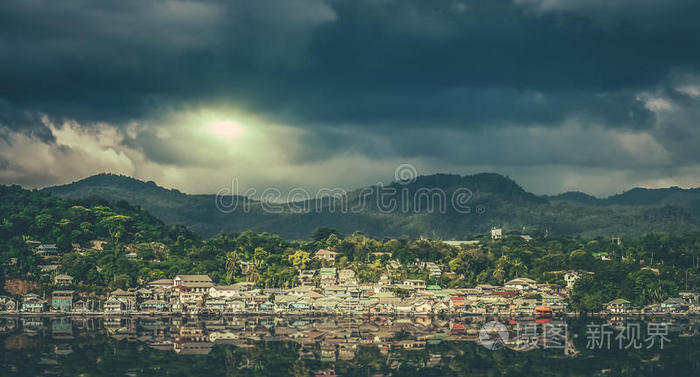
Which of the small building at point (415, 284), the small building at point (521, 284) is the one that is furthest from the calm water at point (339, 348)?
the small building at point (415, 284)

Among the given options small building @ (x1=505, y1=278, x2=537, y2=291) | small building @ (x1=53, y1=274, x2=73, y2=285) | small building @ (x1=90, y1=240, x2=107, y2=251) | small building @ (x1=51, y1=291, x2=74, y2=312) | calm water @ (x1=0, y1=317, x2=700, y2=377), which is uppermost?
small building @ (x1=90, y1=240, x2=107, y2=251)

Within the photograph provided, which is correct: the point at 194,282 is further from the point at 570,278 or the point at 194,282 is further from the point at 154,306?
the point at 570,278

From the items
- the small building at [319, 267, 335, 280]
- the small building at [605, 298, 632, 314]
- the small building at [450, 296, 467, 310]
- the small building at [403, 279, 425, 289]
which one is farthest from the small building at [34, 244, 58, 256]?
the small building at [605, 298, 632, 314]

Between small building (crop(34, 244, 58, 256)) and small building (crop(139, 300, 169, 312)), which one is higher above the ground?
small building (crop(34, 244, 58, 256))

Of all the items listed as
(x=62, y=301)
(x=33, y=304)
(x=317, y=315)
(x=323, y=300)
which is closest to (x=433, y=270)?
(x=323, y=300)

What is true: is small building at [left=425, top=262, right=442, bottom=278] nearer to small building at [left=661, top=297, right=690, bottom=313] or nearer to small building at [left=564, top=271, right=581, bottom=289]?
small building at [left=564, top=271, right=581, bottom=289]

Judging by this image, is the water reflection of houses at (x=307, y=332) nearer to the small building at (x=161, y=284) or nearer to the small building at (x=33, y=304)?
the small building at (x=33, y=304)
